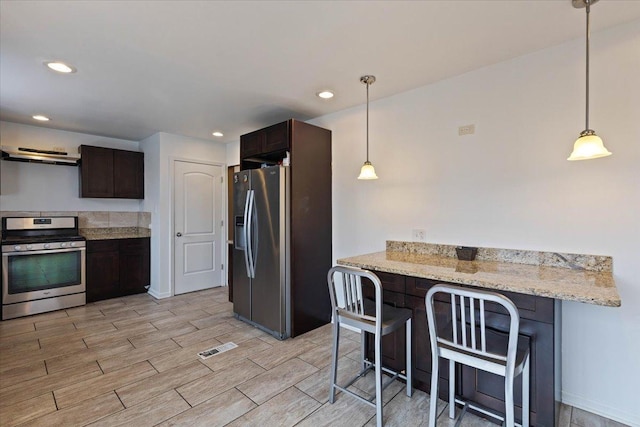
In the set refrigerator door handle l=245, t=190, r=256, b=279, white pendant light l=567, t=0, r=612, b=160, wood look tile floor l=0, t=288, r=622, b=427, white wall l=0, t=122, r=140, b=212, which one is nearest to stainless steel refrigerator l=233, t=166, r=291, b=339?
refrigerator door handle l=245, t=190, r=256, b=279

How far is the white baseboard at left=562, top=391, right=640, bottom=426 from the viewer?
1.94 metres

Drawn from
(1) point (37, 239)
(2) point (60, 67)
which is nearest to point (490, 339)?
(2) point (60, 67)

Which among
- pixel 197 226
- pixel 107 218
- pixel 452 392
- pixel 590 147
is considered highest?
pixel 590 147

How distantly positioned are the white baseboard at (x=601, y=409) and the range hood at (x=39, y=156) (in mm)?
6089

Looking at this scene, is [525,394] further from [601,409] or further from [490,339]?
[601,409]

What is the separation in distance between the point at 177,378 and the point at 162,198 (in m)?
2.94

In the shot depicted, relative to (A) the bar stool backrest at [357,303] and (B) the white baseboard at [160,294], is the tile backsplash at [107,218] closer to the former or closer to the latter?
(B) the white baseboard at [160,294]

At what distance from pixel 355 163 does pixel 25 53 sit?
9.68ft

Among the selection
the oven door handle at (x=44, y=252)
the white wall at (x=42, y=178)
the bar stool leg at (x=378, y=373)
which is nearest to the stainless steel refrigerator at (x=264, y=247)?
the bar stool leg at (x=378, y=373)

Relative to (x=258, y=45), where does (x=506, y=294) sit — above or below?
below

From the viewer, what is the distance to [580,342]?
2104 mm

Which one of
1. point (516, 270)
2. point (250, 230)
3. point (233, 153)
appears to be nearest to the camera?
point (516, 270)

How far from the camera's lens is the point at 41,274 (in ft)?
13.3

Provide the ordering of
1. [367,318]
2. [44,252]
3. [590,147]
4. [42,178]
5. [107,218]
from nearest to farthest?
1. [590,147]
2. [367,318]
3. [44,252]
4. [42,178]
5. [107,218]
